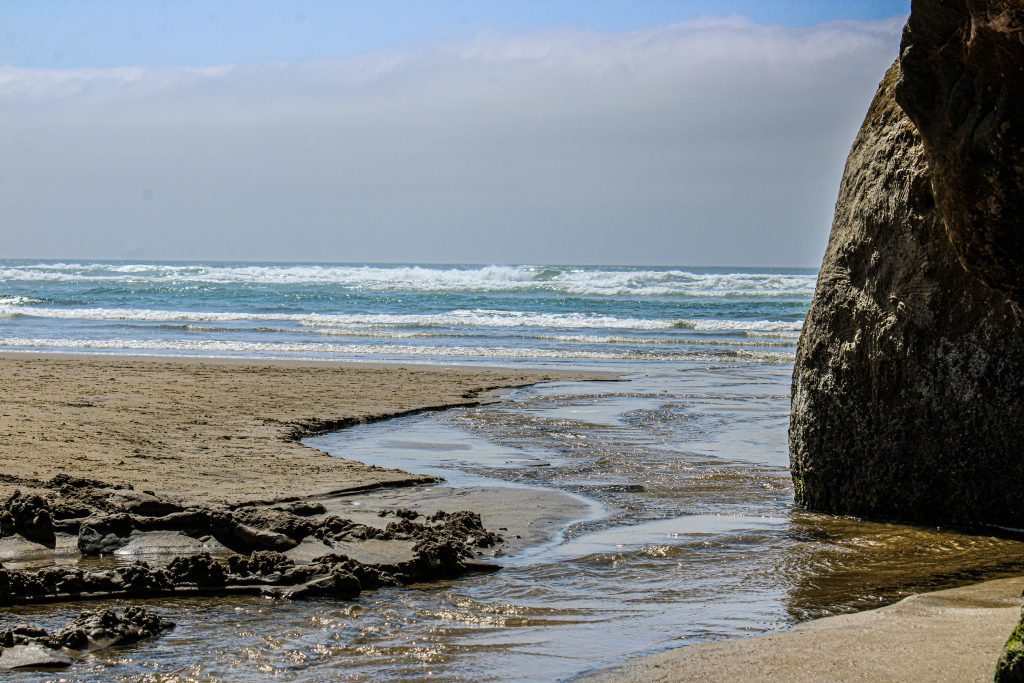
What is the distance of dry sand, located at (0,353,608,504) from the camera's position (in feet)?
23.7

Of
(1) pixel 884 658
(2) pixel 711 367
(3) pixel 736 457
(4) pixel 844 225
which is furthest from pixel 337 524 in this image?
(2) pixel 711 367

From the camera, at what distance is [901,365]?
A: 6441mm

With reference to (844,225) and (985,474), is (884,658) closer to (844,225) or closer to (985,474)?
(985,474)

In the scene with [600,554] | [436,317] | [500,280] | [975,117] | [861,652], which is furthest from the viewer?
[500,280]

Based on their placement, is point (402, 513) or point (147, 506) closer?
point (147, 506)

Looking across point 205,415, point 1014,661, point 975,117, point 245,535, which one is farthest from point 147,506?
point 205,415

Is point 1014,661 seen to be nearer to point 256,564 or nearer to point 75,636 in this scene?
point 75,636

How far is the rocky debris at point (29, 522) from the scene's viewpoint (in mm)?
5402

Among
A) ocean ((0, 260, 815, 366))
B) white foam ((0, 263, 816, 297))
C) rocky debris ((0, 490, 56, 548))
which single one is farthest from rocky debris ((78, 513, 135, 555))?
white foam ((0, 263, 816, 297))

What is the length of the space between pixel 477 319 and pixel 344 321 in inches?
176

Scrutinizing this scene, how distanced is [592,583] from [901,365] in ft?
8.81

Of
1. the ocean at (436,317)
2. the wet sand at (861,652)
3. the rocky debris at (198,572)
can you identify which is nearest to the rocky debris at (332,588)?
the rocky debris at (198,572)

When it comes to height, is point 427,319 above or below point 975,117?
below

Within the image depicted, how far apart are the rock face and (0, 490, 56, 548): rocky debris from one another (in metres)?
4.79
